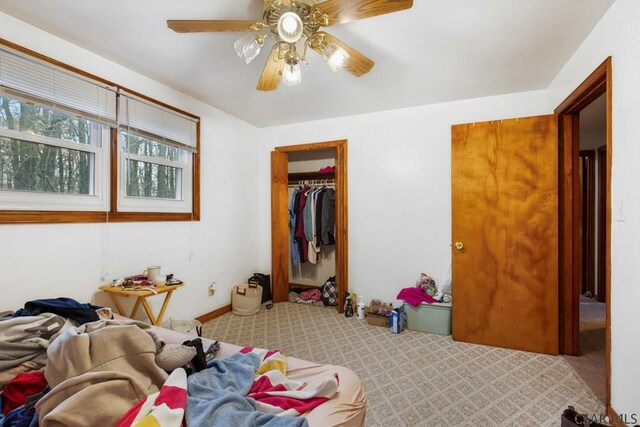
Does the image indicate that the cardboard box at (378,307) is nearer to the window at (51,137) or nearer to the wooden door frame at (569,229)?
the wooden door frame at (569,229)

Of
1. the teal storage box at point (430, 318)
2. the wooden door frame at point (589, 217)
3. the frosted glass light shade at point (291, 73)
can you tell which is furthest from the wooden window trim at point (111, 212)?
the wooden door frame at point (589, 217)

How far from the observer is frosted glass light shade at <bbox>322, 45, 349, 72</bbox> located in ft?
5.30

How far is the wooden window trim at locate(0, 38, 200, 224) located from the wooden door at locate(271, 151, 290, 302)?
3.42 ft

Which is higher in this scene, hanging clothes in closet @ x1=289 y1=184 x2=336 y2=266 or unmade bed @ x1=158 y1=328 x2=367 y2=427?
hanging clothes in closet @ x1=289 y1=184 x2=336 y2=266

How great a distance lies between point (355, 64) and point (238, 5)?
0.73 metres

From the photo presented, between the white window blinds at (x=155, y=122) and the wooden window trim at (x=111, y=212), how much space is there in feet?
0.15

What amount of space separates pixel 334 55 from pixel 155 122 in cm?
178

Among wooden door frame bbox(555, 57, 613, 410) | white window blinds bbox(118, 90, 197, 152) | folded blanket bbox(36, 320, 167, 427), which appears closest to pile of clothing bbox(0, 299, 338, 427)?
folded blanket bbox(36, 320, 167, 427)

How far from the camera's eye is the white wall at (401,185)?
2990mm

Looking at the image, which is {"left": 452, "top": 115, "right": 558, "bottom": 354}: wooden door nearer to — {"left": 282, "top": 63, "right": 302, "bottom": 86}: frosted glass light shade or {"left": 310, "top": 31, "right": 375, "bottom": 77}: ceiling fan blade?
{"left": 310, "top": 31, "right": 375, "bottom": 77}: ceiling fan blade

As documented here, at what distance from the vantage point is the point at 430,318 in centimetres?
281

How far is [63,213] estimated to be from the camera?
196 cm

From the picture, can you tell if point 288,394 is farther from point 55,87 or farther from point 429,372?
point 55,87

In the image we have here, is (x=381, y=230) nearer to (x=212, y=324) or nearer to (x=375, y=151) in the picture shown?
(x=375, y=151)
